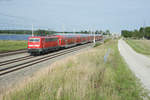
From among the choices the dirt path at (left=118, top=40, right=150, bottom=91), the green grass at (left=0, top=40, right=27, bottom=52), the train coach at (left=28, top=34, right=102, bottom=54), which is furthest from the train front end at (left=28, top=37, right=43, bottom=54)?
the dirt path at (left=118, top=40, right=150, bottom=91)

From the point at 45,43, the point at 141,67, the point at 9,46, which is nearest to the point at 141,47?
the point at 45,43

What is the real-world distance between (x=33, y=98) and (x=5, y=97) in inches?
36.4

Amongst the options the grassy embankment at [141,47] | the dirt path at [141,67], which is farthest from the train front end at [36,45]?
the grassy embankment at [141,47]

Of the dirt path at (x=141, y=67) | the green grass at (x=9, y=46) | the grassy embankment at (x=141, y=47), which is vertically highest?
the green grass at (x=9, y=46)

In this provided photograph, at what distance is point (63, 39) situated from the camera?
1169 inches

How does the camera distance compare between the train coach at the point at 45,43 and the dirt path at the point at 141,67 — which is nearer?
the dirt path at the point at 141,67

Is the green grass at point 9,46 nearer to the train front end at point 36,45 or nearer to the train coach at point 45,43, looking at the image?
the train front end at point 36,45

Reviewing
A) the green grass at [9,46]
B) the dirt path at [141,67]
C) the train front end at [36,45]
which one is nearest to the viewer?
the dirt path at [141,67]

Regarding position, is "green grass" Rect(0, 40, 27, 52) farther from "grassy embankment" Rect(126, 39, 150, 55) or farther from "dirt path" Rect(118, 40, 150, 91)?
"grassy embankment" Rect(126, 39, 150, 55)

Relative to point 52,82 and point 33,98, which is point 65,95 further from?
point 52,82

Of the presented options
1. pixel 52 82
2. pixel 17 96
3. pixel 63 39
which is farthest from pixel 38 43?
pixel 17 96

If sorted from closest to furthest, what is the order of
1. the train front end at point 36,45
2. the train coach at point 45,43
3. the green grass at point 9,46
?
the train front end at point 36,45
the train coach at point 45,43
the green grass at point 9,46

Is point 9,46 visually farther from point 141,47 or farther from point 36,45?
point 141,47

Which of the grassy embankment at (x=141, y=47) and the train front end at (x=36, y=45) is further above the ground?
the train front end at (x=36, y=45)
